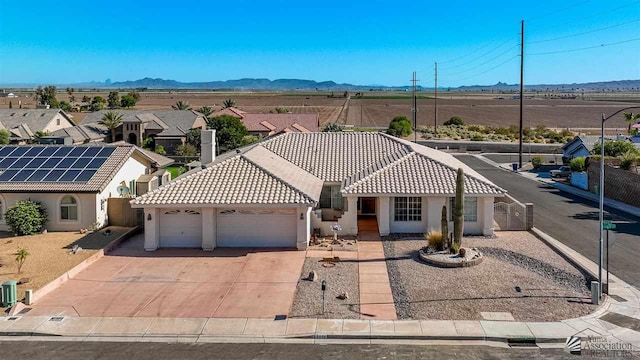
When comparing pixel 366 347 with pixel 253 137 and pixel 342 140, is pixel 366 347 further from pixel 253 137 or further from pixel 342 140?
pixel 253 137

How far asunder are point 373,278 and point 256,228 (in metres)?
6.73

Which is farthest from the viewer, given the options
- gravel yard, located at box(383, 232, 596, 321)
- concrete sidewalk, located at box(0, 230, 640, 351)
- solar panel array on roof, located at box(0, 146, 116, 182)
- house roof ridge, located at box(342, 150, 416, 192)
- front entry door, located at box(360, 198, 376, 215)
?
front entry door, located at box(360, 198, 376, 215)

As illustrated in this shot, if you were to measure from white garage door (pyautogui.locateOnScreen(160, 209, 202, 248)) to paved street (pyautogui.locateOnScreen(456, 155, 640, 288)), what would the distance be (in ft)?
55.3

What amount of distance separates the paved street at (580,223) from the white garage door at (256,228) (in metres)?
13.1

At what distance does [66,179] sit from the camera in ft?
96.3

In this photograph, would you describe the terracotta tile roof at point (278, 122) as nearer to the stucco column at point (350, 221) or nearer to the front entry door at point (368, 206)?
the front entry door at point (368, 206)

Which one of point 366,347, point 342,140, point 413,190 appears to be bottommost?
point 366,347

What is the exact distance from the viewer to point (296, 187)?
26984 millimetres

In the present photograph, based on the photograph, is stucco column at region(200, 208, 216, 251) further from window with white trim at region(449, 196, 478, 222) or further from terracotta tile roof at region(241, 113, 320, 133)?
terracotta tile roof at region(241, 113, 320, 133)

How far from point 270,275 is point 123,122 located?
2058 inches

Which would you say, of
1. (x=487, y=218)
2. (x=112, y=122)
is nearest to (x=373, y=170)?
(x=487, y=218)

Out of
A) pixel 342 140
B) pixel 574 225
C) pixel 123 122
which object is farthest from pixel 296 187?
pixel 123 122

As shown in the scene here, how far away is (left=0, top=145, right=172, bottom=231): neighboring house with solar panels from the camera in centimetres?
2886

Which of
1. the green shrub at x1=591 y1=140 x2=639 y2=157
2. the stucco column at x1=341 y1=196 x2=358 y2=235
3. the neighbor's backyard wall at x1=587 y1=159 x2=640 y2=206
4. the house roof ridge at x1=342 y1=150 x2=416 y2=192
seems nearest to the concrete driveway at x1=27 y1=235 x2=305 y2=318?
the stucco column at x1=341 y1=196 x2=358 y2=235
